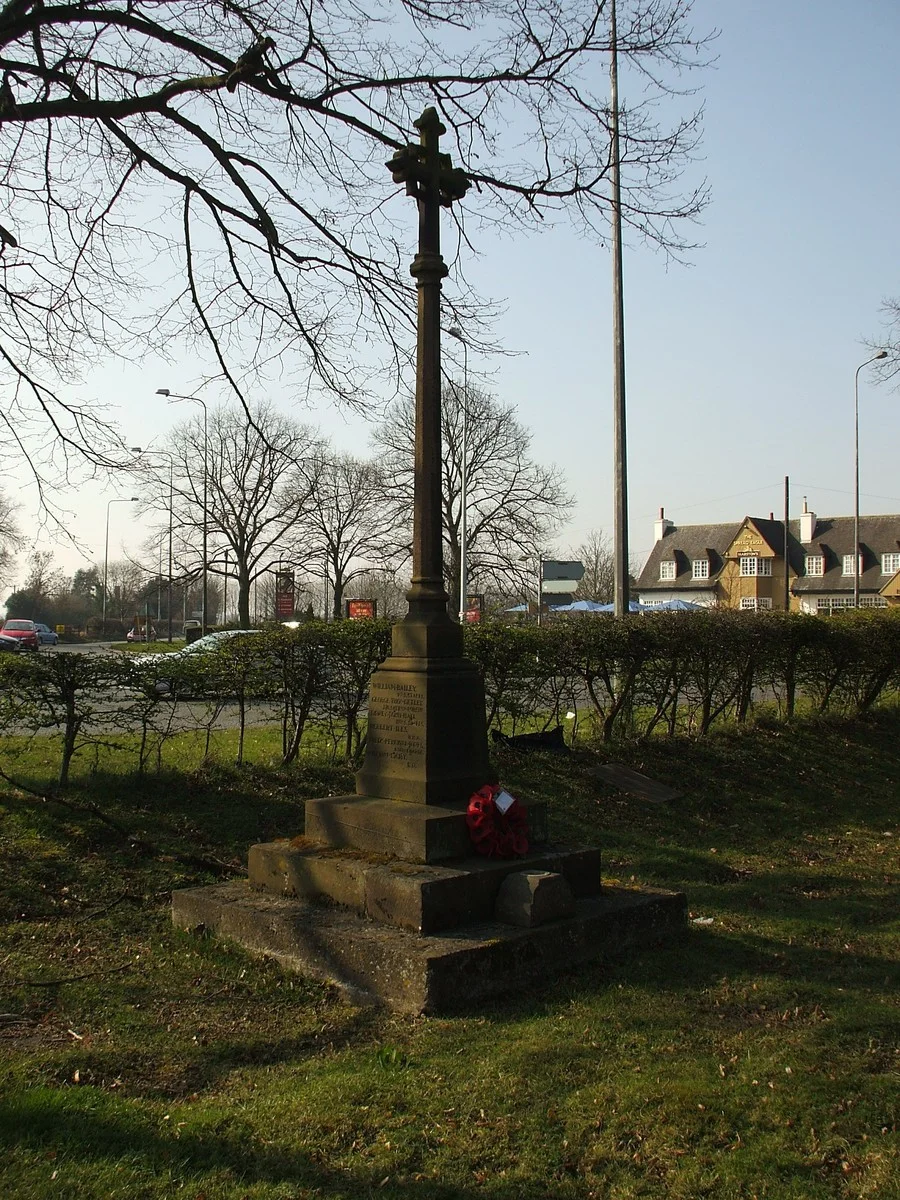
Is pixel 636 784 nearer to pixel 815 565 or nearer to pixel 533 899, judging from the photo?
pixel 533 899

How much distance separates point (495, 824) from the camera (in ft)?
20.0

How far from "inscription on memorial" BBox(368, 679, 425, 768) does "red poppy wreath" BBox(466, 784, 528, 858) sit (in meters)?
0.48

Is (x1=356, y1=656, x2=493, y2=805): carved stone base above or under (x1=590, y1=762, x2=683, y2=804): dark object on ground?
above

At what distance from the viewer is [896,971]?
577cm

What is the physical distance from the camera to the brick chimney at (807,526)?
254 ft

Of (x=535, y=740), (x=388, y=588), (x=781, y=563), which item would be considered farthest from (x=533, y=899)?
(x=781, y=563)

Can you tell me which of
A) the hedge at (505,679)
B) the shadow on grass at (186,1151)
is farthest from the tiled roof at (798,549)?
the shadow on grass at (186,1151)

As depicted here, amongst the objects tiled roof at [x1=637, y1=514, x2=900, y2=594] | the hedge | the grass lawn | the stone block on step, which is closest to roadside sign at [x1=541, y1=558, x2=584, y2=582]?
the hedge

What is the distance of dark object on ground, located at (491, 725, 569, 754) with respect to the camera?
11.2 m

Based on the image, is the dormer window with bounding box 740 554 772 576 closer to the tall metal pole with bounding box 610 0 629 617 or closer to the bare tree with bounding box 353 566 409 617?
the bare tree with bounding box 353 566 409 617

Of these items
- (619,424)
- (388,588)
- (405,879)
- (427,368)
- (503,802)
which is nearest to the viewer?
(405,879)

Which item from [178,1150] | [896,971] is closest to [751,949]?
[896,971]

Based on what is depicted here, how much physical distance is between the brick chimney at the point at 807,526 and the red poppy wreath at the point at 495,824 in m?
76.5

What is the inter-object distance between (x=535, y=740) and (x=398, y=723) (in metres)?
→ 5.18
